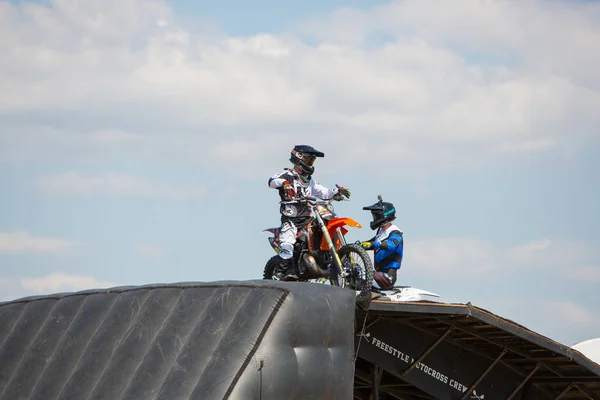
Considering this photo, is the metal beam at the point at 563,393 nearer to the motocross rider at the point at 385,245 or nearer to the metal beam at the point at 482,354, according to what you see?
the metal beam at the point at 482,354

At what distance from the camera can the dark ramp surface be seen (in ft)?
34.1

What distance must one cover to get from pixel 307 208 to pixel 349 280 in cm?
142

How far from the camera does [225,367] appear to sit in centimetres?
1028

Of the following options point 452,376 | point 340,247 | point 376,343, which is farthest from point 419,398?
point 340,247

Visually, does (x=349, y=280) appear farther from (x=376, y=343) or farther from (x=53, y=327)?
(x=53, y=327)

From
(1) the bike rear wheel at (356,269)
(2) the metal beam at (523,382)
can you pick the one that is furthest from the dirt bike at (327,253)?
(2) the metal beam at (523,382)

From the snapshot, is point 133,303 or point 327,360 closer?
point 327,360

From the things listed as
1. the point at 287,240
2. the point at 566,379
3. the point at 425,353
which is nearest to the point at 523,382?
the point at 566,379

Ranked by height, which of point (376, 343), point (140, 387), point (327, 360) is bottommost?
point (140, 387)

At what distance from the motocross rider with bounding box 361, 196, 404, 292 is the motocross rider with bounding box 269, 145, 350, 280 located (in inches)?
23.5

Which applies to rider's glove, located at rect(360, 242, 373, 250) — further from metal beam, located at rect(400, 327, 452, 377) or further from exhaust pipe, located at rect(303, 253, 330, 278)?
metal beam, located at rect(400, 327, 452, 377)

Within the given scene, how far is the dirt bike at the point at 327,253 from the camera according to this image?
42.6 feet

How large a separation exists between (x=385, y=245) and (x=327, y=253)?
90 cm

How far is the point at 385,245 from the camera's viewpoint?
45.7 ft
